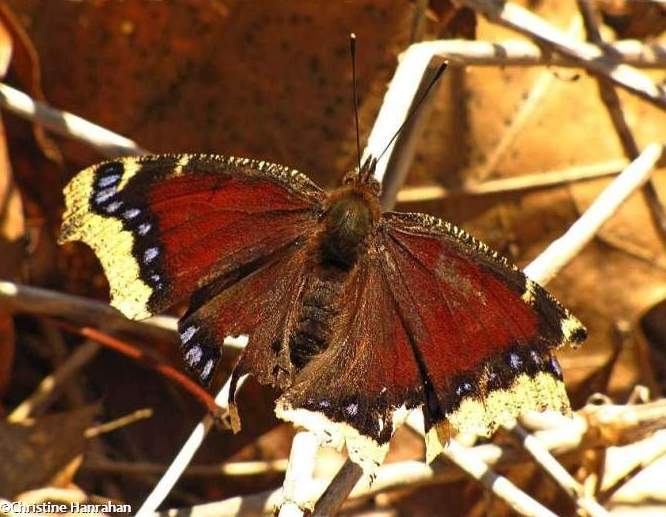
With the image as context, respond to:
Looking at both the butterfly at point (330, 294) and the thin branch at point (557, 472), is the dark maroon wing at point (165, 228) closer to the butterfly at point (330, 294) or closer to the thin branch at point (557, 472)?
the butterfly at point (330, 294)

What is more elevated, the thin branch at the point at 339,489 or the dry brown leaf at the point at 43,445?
the thin branch at the point at 339,489

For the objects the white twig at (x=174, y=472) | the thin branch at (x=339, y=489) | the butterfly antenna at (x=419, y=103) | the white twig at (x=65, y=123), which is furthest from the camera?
the white twig at (x=65, y=123)

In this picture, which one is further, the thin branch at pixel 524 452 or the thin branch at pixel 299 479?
the thin branch at pixel 524 452

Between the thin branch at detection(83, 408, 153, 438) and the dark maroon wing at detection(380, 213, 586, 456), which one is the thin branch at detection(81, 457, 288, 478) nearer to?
the thin branch at detection(83, 408, 153, 438)

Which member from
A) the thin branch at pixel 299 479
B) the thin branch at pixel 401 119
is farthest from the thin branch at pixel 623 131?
the thin branch at pixel 299 479

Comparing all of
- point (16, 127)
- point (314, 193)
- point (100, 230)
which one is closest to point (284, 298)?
point (314, 193)

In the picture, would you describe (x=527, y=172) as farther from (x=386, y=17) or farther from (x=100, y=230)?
(x=100, y=230)

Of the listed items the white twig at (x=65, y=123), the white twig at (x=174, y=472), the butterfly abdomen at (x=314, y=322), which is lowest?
the white twig at (x=174, y=472)
